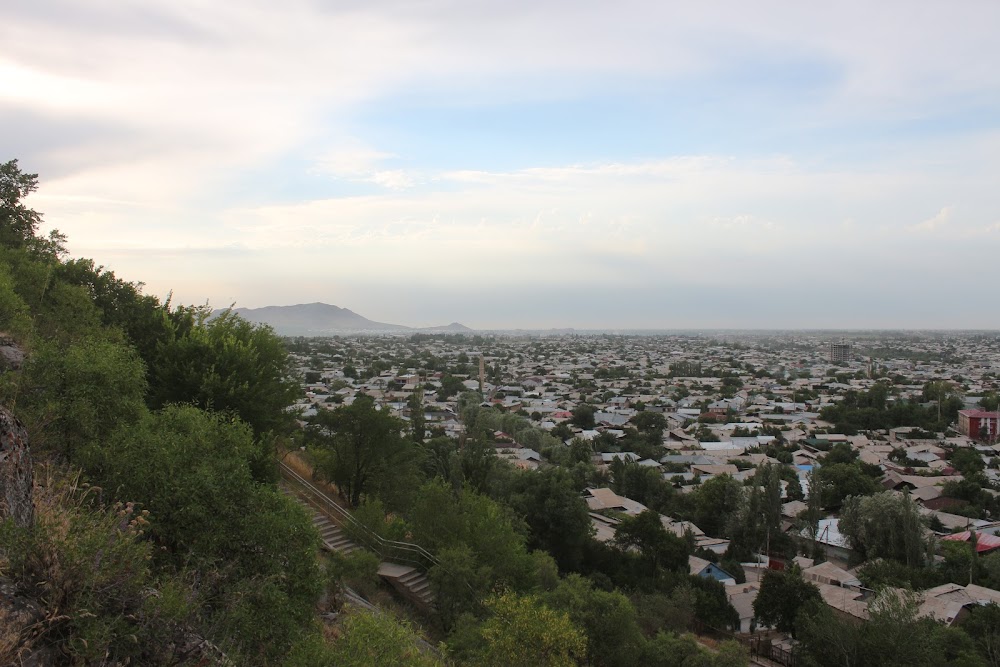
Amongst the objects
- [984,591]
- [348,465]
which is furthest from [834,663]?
[348,465]

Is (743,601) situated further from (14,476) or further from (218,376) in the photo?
(14,476)

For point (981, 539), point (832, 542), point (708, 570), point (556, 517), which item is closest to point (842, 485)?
point (832, 542)

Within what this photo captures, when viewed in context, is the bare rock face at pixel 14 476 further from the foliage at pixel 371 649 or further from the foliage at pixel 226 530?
the foliage at pixel 371 649

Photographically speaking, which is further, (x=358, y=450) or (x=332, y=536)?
(x=358, y=450)

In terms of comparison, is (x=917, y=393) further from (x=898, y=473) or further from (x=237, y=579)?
(x=237, y=579)

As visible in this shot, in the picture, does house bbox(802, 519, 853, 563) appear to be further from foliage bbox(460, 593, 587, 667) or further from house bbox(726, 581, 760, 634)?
foliage bbox(460, 593, 587, 667)

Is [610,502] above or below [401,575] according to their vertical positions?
below

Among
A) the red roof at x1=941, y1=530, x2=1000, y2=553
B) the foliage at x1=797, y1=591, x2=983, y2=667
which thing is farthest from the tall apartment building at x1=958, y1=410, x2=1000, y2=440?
the foliage at x1=797, y1=591, x2=983, y2=667
